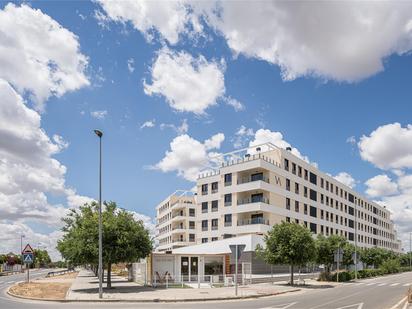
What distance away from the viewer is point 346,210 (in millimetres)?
86812

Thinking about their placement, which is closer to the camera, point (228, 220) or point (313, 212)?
point (228, 220)

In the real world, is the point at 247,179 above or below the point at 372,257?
above

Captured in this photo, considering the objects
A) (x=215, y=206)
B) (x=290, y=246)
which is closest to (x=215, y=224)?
(x=215, y=206)

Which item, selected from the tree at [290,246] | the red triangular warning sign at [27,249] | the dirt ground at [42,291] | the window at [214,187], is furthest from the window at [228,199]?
the red triangular warning sign at [27,249]

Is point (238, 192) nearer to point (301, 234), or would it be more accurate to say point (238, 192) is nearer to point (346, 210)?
point (301, 234)

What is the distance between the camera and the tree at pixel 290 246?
36594 mm

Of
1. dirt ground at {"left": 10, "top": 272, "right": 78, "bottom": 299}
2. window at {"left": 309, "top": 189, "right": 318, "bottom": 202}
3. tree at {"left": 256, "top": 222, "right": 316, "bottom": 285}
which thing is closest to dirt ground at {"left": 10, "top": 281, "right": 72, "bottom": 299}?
dirt ground at {"left": 10, "top": 272, "right": 78, "bottom": 299}

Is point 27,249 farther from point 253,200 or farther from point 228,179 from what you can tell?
point 228,179

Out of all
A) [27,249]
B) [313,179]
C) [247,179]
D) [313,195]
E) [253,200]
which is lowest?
[27,249]

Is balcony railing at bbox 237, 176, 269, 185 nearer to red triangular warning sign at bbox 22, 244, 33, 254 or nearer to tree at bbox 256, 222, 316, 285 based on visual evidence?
tree at bbox 256, 222, 316, 285

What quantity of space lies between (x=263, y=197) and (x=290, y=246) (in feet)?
65.2

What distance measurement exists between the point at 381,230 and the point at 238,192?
242ft

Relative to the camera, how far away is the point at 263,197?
56.4m

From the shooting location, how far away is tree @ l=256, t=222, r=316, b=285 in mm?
36594
